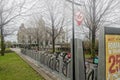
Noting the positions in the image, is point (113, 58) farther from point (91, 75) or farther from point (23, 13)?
point (23, 13)

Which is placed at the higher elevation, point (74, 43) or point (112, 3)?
point (112, 3)

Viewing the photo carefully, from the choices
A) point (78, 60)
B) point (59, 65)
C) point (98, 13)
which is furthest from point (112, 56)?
point (98, 13)

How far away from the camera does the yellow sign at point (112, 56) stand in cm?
286

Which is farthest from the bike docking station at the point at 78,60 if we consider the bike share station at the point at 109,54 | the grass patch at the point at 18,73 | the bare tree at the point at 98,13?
the bare tree at the point at 98,13

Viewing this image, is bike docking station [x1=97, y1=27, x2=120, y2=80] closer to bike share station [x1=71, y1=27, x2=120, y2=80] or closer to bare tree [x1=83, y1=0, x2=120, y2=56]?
bike share station [x1=71, y1=27, x2=120, y2=80]

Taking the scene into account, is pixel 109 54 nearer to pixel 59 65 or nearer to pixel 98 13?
pixel 59 65

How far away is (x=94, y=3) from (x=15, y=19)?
5347 millimetres

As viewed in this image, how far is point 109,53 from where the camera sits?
113 inches

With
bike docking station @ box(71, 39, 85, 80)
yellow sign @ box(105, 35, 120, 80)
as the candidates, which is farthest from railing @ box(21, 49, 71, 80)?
yellow sign @ box(105, 35, 120, 80)

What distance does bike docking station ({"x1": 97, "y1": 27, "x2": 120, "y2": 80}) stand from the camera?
2838 mm

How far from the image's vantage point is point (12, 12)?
358 inches

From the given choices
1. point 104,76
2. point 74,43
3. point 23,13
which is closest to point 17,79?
point 23,13

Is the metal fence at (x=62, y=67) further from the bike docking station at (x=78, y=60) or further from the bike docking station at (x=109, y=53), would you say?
the bike docking station at (x=109, y=53)

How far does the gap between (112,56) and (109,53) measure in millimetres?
106
